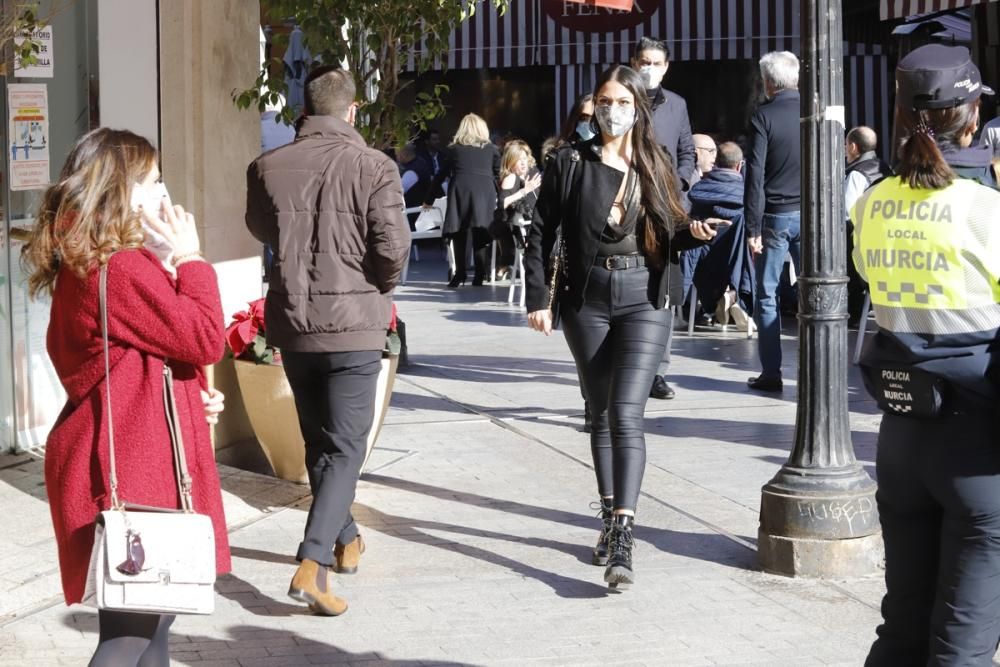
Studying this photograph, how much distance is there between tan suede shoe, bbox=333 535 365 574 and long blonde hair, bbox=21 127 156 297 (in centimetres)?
235

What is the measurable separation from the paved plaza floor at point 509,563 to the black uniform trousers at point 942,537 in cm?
129

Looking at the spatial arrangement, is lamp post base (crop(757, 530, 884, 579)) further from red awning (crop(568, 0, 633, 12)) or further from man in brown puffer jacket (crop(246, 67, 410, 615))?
red awning (crop(568, 0, 633, 12))

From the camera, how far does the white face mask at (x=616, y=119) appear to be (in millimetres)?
5742

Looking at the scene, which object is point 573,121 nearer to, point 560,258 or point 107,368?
point 560,258

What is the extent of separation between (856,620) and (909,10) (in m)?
8.96

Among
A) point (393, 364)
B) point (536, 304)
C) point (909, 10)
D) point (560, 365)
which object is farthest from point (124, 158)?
point (909, 10)

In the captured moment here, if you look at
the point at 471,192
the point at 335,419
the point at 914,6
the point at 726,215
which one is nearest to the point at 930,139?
the point at 335,419

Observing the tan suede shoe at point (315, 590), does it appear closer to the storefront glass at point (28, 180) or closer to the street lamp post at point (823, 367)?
the street lamp post at point (823, 367)

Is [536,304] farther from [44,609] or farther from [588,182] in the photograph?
[44,609]

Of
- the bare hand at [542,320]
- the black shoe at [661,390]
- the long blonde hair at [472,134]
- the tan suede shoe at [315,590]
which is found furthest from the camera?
the long blonde hair at [472,134]

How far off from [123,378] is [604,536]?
104 inches

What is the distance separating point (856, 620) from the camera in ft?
16.8

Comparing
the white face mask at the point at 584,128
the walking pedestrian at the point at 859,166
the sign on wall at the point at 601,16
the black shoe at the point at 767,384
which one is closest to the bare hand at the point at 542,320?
the white face mask at the point at 584,128

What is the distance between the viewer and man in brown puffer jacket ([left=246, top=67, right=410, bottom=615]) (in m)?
5.34
